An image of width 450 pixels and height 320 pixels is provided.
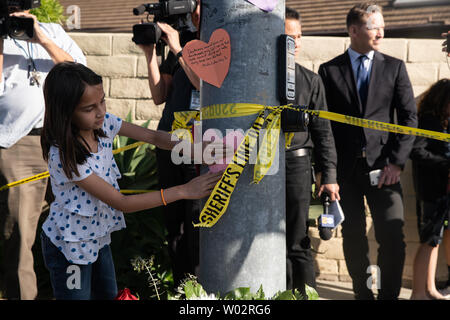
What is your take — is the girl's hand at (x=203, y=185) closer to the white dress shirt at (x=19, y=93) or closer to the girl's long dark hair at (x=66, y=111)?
the girl's long dark hair at (x=66, y=111)

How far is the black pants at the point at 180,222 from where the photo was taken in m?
3.96

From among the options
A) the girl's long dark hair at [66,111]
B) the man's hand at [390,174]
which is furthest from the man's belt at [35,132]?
the man's hand at [390,174]

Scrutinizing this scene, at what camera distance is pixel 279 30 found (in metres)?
2.11

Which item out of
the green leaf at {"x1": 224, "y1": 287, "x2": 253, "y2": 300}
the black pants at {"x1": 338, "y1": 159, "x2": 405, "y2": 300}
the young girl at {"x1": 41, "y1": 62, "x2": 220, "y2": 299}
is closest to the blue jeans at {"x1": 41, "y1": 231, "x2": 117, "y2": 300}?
the young girl at {"x1": 41, "y1": 62, "x2": 220, "y2": 299}

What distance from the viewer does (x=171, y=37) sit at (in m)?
3.88

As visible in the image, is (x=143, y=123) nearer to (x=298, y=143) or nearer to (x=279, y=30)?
(x=298, y=143)

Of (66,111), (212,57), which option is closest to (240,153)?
(212,57)

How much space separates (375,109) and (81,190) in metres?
2.55

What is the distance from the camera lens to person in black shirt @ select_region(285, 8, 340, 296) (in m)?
3.81

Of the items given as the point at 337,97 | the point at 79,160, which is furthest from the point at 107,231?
the point at 337,97

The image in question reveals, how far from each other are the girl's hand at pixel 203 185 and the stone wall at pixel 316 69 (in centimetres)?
343

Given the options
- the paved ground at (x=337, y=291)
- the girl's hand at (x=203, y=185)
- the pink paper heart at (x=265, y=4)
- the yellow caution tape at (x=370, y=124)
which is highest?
the pink paper heart at (x=265, y=4)

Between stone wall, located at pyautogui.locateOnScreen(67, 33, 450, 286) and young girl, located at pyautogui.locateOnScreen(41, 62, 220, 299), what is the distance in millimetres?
3105

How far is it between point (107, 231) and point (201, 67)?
98cm
